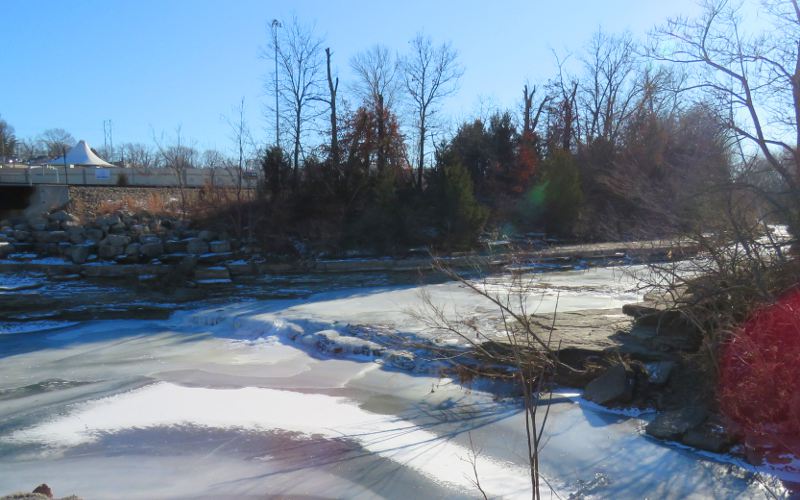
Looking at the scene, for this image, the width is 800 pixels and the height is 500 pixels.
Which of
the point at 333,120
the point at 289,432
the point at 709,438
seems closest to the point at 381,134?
the point at 333,120

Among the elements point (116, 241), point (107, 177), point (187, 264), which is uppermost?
point (107, 177)

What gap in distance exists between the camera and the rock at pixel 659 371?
772 centimetres

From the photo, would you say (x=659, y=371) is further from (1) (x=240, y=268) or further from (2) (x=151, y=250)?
(2) (x=151, y=250)

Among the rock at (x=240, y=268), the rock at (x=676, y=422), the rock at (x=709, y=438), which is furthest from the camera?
the rock at (x=240, y=268)

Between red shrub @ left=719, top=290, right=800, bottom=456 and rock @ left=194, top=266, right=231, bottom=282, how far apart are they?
13.7 m

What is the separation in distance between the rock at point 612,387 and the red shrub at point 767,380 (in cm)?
112

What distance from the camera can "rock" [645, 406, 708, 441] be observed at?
651cm

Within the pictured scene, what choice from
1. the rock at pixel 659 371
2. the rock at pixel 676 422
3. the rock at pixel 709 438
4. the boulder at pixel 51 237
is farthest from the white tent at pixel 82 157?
the rock at pixel 709 438

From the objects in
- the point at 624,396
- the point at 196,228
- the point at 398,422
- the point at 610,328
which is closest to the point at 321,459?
the point at 398,422

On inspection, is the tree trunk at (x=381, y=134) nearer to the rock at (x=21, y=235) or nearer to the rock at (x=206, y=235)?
the rock at (x=206, y=235)

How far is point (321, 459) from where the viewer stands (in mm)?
6258

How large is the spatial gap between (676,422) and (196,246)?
15.6m

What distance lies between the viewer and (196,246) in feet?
62.6

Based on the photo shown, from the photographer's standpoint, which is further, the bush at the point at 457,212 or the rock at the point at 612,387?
the bush at the point at 457,212
